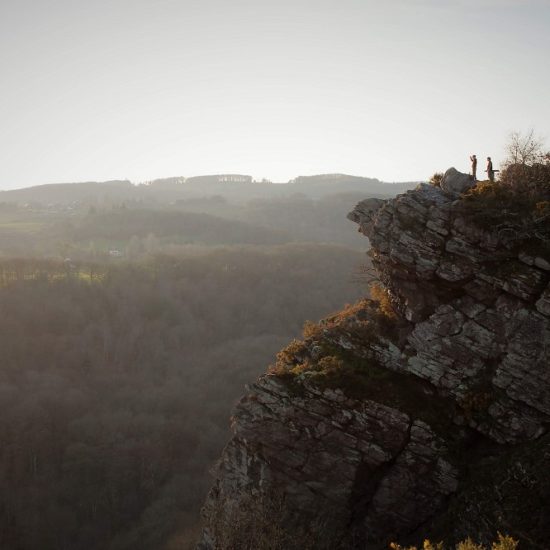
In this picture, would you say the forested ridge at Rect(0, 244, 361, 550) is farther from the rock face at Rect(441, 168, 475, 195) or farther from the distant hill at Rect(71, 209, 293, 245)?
the distant hill at Rect(71, 209, 293, 245)

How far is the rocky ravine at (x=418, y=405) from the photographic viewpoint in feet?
63.5

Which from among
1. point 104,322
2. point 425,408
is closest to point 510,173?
point 425,408

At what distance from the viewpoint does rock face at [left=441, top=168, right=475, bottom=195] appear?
24344 mm

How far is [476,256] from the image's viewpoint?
69.0 ft

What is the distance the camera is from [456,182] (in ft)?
80.6

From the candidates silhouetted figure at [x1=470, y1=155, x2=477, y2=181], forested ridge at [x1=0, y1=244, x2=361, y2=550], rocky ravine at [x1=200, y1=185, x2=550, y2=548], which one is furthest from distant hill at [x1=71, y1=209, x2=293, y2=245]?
rocky ravine at [x1=200, y1=185, x2=550, y2=548]

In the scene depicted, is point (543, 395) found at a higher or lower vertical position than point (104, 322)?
higher

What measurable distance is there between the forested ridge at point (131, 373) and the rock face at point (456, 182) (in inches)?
272

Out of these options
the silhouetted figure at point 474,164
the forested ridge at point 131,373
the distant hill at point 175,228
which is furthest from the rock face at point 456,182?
the distant hill at point 175,228

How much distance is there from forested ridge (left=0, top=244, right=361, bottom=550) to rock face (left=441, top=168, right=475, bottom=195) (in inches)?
272

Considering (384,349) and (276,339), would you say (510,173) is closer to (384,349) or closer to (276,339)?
(384,349)

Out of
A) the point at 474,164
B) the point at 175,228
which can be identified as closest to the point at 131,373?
the point at 474,164

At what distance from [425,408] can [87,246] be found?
15019 cm

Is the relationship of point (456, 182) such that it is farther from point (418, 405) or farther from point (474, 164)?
point (418, 405)
